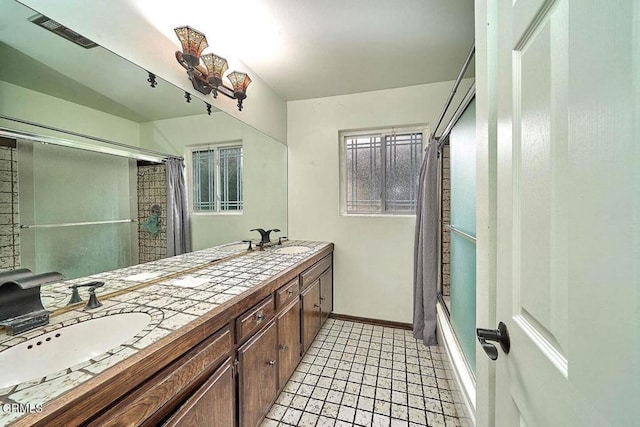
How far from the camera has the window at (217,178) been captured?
1748 mm

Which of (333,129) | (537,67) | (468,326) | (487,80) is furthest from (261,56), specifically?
(468,326)

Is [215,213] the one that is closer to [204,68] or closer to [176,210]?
[176,210]

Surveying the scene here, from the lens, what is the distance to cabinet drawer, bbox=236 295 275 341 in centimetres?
117

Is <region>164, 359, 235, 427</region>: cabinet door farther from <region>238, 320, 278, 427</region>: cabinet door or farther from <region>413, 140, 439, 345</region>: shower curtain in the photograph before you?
<region>413, 140, 439, 345</region>: shower curtain

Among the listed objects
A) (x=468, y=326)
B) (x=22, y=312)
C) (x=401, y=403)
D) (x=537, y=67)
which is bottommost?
(x=401, y=403)

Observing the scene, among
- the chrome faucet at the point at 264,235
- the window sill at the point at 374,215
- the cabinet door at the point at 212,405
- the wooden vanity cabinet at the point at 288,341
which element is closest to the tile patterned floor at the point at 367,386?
the wooden vanity cabinet at the point at 288,341

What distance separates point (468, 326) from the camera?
4.69 feet

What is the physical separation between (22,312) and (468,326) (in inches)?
75.8

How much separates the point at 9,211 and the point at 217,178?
1.15 metres

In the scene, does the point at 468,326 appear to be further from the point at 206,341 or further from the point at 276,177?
the point at 276,177

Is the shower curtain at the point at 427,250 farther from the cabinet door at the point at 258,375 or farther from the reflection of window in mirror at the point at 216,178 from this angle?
the reflection of window in mirror at the point at 216,178

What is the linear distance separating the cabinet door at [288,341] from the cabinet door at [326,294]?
1.97 ft

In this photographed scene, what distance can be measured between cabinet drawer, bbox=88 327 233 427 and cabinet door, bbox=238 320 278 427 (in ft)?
0.63

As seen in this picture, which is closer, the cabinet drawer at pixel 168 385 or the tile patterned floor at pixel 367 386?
the cabinet drawer at pixel 168 385
